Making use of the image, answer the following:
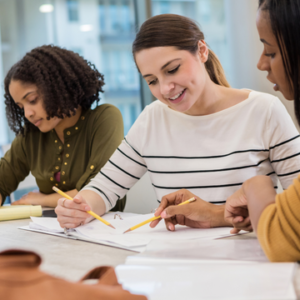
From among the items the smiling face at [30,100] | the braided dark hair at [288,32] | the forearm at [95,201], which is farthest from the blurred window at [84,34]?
the braided dark hair at [288,32]

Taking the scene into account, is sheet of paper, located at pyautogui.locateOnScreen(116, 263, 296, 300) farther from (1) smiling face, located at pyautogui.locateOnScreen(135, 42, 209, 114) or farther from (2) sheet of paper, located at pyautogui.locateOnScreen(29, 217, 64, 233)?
(1) smiling face, located at pyautogui.locateOnScreen(135, 42, 209, 114)

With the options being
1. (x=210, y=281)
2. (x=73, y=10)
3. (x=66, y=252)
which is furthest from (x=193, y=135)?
(x=73, y=10)

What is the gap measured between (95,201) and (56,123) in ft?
2.00

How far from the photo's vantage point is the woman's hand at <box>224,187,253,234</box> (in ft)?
2.73

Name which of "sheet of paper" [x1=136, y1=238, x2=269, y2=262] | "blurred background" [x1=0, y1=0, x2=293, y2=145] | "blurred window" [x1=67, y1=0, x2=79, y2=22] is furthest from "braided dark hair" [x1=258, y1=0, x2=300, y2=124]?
"blurred window" [x1=67, y1=0, x2=79, y2=22]

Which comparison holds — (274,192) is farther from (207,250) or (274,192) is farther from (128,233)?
(128,233)

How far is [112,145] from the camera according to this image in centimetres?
157

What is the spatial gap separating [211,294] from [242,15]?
1969 mm

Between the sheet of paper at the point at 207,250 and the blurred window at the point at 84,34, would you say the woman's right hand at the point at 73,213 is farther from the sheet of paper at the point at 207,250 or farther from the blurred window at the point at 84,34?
the blurred window at the point at 84,34

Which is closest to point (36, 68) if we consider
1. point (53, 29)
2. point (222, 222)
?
point (222, 222)

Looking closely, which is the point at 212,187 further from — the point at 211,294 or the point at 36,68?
the point at 36,68

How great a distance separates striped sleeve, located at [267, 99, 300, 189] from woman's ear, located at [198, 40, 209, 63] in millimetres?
269

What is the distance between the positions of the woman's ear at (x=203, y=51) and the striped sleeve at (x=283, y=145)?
0.27 metres

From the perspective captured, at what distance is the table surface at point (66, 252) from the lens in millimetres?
703
